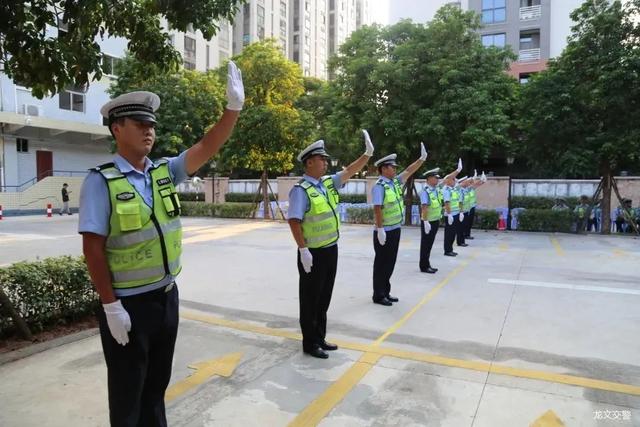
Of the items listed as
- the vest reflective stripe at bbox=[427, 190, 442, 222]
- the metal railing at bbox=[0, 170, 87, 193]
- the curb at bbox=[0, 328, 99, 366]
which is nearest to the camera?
the curb at bbox=[0, 328, 99, 366]

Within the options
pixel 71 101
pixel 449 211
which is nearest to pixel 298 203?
pixel 449 211

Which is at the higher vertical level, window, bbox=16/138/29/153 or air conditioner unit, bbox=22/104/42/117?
air conditioner unit, bbox=22/104/42/117

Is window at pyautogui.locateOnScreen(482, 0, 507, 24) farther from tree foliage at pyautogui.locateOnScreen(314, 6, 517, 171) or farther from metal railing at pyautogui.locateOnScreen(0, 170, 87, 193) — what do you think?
metal railing at pyautogui.locateOnScreen(0, 170, 87, 193)

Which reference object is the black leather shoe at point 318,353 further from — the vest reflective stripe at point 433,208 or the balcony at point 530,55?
the balcony at point 530,55

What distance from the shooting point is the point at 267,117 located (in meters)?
19.7

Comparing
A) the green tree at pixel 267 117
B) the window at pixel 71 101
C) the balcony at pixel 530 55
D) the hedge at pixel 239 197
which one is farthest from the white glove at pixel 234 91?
the balcony at pixel 530 55

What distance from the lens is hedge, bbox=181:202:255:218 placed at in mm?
21812

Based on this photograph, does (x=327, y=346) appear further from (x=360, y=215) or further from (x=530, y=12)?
(x=530, y=12)

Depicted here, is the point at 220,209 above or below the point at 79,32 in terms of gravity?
below

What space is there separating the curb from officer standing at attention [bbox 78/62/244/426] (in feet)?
7.77

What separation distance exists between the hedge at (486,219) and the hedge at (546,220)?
797mm

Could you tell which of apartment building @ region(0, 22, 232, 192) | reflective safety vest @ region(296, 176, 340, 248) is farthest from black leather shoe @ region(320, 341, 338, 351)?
apartment building @ region(0, 22, 232, 192)

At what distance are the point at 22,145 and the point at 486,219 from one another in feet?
76.7

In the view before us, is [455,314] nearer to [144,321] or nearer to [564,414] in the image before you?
[564,414]
